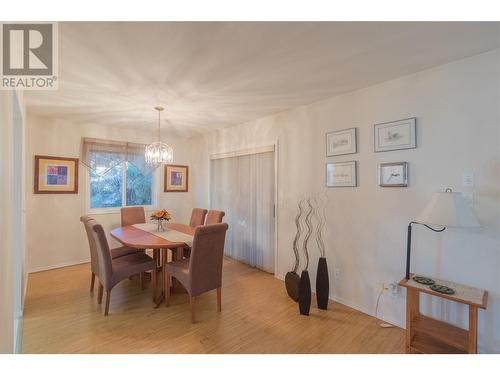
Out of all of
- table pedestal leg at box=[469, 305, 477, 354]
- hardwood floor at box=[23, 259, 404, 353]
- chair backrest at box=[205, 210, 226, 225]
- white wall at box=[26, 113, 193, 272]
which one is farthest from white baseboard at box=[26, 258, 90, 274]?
table pedestal leg at box=[469, 305, 477, 354]

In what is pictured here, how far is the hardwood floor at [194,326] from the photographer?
1.86 meters

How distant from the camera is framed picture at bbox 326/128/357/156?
250cm

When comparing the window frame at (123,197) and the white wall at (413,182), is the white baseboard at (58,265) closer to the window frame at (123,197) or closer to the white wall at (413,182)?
the window frame at (123,197)

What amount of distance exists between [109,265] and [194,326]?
1015 mm

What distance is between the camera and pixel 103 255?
222cm

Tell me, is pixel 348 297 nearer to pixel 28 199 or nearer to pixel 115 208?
pixel 115 208

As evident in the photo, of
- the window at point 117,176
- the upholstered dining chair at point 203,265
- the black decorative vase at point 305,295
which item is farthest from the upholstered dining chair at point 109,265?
the window at point 117,176

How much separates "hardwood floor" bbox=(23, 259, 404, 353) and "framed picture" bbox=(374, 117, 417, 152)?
1.70 meters

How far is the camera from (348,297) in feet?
8.41

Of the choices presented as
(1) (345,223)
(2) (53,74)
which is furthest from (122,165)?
(1) (345,223)

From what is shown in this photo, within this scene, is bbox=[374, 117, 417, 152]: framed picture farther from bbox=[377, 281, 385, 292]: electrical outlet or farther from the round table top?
the round table top

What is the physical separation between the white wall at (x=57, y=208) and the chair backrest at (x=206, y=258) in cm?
258

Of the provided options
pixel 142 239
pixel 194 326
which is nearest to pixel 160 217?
pixel 142 239
